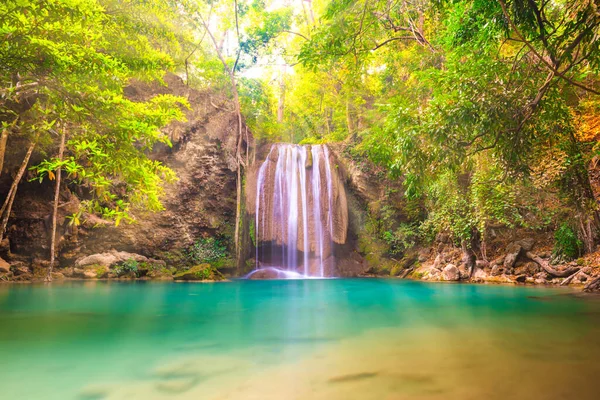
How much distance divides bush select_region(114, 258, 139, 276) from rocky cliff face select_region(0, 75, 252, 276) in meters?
1.31

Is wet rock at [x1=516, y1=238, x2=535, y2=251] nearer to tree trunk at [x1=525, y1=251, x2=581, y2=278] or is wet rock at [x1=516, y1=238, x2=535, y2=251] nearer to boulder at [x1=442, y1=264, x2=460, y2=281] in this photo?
tree trunk at [x1=525, y1=251, x2=581, y2=278]

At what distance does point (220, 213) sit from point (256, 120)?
251 inches

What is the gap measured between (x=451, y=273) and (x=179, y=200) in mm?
11869

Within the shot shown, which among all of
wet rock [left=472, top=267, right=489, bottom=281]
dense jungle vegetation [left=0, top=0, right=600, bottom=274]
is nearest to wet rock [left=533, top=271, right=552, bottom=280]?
dense jungle vegetation [left=0, top=0, right=600, bottom=274]

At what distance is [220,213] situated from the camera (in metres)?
16.3

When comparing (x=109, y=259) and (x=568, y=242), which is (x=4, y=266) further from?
(x=568, y=242)

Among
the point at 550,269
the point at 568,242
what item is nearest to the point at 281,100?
the point at 568,242

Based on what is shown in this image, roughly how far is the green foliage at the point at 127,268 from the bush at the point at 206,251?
2.40 metres

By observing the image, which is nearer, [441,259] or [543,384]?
[543,384]

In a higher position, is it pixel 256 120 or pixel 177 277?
pixel 256 120

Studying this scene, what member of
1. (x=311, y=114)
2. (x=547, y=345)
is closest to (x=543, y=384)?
(x=547, y=345)

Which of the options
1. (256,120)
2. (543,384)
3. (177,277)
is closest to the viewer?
(543,384)

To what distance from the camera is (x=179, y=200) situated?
15.7 meters

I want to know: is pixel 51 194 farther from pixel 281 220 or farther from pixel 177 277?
pixel 281 220
